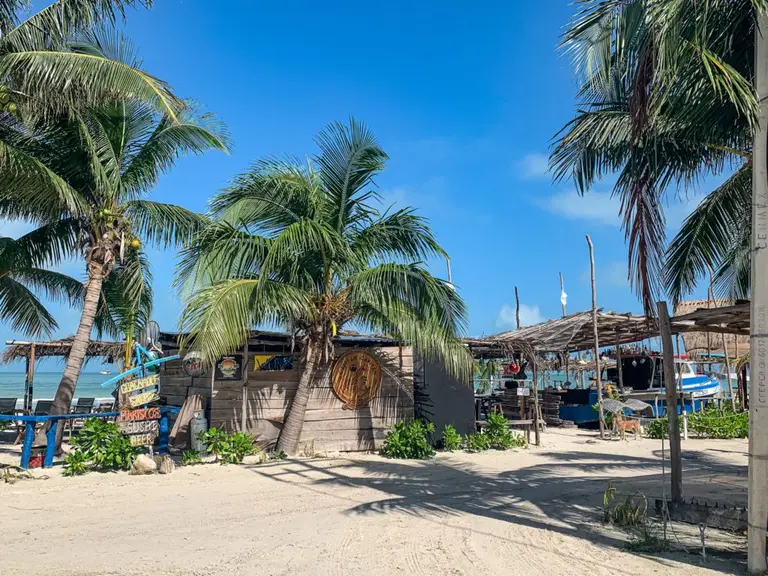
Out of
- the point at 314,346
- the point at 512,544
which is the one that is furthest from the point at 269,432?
the point at 512,544

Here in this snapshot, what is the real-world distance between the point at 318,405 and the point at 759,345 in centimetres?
879

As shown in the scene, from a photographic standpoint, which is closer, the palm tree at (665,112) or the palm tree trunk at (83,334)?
the palm tree at (665,112)

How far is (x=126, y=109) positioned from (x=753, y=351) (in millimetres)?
10678

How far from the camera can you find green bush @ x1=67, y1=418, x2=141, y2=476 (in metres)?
10.2

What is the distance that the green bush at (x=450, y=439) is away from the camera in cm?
1342

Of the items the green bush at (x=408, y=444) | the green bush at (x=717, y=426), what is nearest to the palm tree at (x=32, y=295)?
the green bush at (x=408, y=444)

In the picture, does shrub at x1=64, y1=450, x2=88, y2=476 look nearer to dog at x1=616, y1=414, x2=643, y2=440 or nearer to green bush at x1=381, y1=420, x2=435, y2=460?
green bush at x1=381, y1=420, x2=435, y2=460

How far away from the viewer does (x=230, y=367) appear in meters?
12.0

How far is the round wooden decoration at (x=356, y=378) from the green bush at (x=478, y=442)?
2.29m

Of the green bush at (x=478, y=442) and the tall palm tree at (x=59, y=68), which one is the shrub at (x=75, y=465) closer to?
the tall palm tree at (x=59, y=68)

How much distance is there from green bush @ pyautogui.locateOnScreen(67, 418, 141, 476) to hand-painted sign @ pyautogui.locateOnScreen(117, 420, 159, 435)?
0.15 metres

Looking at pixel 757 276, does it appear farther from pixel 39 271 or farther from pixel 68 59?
pixel 39 271

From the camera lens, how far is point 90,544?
20.6 ft

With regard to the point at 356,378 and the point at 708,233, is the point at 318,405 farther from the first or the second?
the point at 708,233
